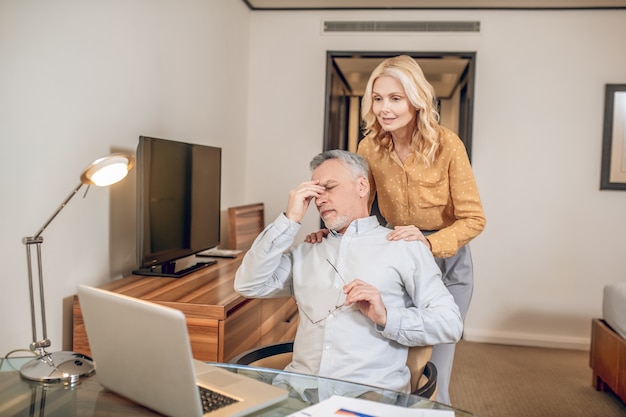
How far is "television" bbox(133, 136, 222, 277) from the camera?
2445 mm

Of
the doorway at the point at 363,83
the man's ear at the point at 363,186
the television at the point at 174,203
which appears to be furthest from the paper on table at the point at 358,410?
the doorway at the point at 363,83

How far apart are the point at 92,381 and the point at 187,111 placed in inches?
86.8

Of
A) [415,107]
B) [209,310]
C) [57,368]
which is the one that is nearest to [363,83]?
[415,107]

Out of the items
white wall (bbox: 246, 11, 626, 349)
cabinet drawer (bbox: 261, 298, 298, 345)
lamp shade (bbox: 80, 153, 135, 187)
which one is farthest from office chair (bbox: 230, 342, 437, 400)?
white wall (bbox: 246, 11, 626, 349)

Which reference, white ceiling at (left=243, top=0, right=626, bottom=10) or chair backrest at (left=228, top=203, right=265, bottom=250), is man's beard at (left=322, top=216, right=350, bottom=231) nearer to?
chair backrest at (left=228, top=203, right=265, bottom=250)

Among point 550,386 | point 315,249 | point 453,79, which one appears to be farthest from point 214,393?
point 453,79

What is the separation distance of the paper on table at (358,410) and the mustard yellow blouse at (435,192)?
2.99 ft

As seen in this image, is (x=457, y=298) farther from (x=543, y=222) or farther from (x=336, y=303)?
(x=543, y=222)

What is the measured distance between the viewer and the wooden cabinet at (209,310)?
7.20 ft

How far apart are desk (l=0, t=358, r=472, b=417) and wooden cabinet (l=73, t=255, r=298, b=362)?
0.76 metres

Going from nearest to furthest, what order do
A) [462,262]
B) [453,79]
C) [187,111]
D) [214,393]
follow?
[214,393] → [462,262] → [187,111] → [453,79]

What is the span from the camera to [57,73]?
82.4 inches

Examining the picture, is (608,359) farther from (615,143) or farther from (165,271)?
(165,271)

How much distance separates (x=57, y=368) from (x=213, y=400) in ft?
1.46
